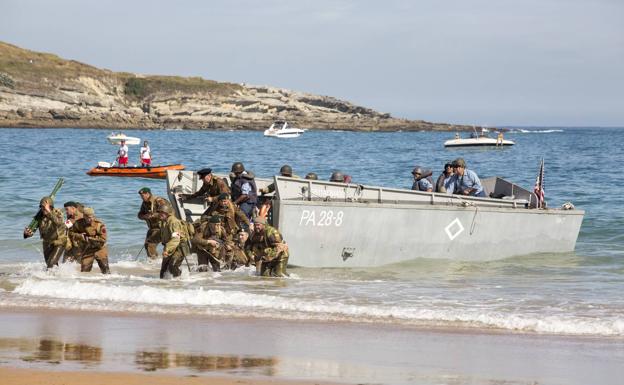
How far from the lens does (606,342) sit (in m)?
12.0

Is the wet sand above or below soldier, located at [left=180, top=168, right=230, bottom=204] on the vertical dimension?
below

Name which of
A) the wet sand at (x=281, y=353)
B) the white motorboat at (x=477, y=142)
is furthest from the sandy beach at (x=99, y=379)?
the white motorboat at (x=477, y=142)

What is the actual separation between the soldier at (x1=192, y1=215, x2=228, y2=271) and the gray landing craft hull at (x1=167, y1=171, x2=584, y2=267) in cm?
101

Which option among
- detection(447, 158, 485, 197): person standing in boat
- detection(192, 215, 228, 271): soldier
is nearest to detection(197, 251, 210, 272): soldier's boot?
detection(192, 215, 228, 271): soldier

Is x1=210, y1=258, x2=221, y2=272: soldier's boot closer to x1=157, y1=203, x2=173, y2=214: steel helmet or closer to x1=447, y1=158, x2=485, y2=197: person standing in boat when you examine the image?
x1=157, y1=203, x2=173, y2=214: steel helmet

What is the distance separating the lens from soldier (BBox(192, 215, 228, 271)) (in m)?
17.0

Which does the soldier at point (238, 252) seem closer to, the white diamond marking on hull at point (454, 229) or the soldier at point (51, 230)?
the soldier at point (51, 230)

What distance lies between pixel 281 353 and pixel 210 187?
809 cm

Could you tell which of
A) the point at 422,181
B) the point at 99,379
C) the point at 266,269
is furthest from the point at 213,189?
the point at 99,379

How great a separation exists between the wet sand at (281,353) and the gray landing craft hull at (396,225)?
4.15 metres

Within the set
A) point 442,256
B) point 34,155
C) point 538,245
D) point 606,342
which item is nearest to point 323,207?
point 442,256

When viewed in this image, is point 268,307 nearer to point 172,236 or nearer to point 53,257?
point 172,236

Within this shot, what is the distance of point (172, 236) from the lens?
1543 cm

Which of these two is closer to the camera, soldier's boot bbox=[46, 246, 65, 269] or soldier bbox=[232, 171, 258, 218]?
soldier's boot bbox=[46, 246, 65, 269]
